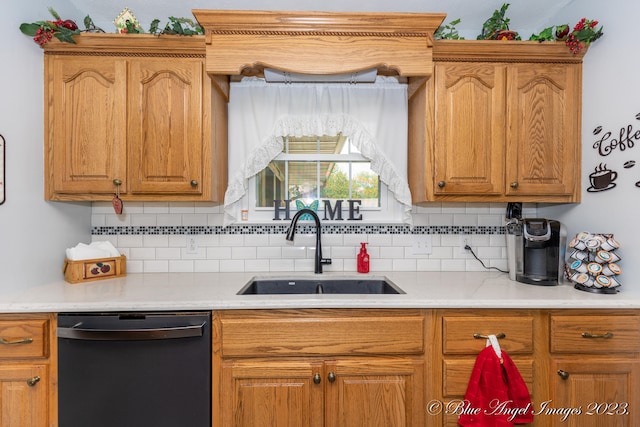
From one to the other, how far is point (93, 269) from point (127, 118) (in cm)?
88

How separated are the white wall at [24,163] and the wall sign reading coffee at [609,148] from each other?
9.68 ft

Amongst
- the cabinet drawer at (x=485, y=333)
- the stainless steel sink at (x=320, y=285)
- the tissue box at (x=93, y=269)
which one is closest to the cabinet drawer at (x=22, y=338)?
the tissue box at (x=93, y=269)

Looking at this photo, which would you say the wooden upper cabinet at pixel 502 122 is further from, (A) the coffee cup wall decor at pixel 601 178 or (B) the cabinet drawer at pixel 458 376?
(B) the cabinet drawer at pixel 458 376

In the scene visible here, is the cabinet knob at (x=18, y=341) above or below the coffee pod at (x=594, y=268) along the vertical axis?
below

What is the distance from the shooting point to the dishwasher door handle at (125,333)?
1.28 meters

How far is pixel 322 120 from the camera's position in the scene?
1.96 m

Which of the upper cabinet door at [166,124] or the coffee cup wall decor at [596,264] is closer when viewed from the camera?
the coffee cup wall decor at [596,264]

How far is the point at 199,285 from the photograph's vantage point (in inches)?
64.7

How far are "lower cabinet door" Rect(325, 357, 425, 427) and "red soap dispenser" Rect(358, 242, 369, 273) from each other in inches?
26.5

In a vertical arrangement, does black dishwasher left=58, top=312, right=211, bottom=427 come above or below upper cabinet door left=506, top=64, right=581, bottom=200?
below

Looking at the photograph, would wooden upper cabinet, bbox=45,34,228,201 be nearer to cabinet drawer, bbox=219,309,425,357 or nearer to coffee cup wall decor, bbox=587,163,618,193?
cabinet drawer, bbox=219,309,425,357

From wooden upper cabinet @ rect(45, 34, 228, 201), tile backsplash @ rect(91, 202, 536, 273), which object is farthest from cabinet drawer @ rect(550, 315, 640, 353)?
wooden upper cabinet @ rect(45, 34, 228, 201)

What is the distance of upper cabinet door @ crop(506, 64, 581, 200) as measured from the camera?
1703mm

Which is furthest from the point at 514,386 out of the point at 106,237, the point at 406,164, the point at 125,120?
Result: the point at 106,237
